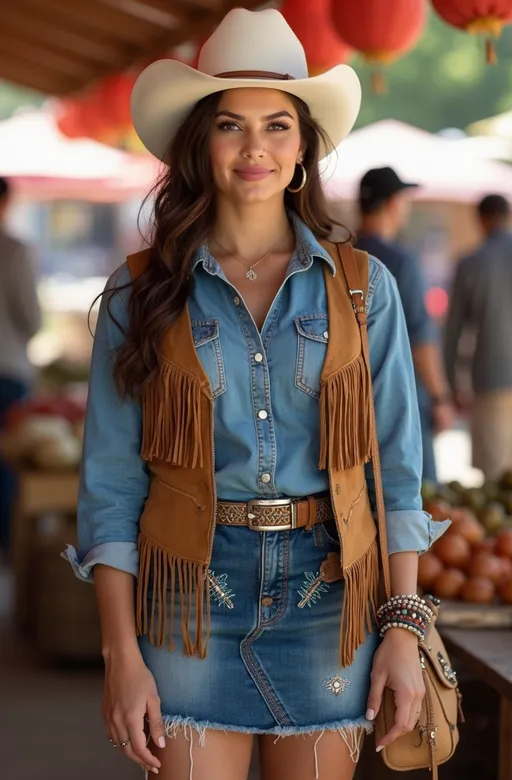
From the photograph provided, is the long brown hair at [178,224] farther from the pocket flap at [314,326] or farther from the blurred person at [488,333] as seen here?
the blurred person at [488,333]

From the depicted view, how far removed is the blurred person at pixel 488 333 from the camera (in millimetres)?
6457

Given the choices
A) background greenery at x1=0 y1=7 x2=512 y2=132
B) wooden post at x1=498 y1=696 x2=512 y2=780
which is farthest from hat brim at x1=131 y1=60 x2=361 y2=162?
background greenery at x1=0 y1=7 x2=512 y2=132

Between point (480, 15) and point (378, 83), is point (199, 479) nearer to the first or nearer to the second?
point (480, 15)

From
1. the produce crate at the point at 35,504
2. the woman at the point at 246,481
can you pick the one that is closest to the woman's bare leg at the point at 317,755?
the woman at the point at 246,481

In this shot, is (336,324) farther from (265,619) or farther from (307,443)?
(265,619)

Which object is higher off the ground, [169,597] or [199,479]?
[199,479]

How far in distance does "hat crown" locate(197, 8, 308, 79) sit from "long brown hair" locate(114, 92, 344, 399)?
0.06 m

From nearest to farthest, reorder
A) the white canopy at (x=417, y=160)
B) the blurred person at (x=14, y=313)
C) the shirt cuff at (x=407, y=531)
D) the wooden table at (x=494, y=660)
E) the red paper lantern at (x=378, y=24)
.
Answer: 1. the shirt cuff at (x=407, y=531)
2. the wooden table at (x=494, y=660)
3. the red paper lantern at (x=378, y=24)
4. the blurred person at (x=14, y=313)
5. the white canopy at (x=417, y=160)

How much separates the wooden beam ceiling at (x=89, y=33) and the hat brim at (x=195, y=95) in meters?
3.32

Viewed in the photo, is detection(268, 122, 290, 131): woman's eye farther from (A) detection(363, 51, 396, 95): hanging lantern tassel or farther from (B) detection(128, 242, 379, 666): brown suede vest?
(A) detection(363, 51, 396, 95): hanging lantern tassel

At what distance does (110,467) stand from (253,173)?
56cm

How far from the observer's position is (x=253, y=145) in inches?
79.0

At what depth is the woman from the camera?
1.95m

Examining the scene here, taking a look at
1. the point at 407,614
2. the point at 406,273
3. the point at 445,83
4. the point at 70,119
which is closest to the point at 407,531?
the point at 407,614
